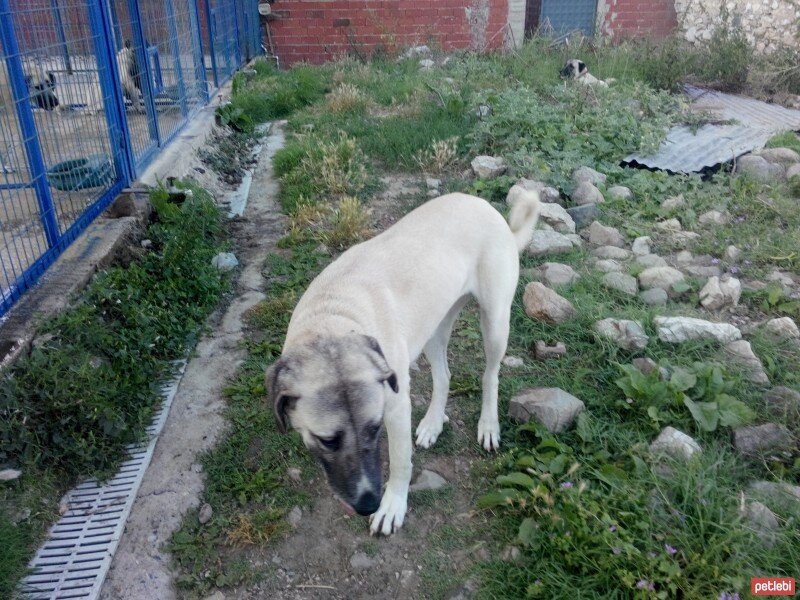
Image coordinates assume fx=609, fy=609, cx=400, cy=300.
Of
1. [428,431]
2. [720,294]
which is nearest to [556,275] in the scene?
[720,294]

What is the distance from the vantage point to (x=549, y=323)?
4211mm

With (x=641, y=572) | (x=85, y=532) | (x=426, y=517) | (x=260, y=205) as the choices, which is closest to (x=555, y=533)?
(x=641, y=572)

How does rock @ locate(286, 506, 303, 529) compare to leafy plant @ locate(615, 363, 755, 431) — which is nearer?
rock @ locate(286, 506, 303, 529)

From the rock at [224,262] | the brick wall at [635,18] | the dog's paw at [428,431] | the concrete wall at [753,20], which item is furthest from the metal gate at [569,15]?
the dog's paw at [428,431]

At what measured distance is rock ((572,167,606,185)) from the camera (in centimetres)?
626

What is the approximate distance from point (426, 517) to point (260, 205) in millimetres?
4476

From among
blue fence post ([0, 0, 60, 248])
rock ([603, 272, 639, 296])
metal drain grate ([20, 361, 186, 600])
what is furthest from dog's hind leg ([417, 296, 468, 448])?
blue fence post ([0, 0, 60, 248])

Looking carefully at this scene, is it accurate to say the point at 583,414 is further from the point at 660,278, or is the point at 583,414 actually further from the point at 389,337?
the point at 660,278

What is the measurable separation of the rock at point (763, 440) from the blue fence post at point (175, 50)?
22.0 ft

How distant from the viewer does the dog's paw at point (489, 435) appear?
3.32m

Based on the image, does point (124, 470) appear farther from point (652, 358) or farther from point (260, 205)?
point (260, 205)

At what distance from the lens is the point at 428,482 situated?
3.17m

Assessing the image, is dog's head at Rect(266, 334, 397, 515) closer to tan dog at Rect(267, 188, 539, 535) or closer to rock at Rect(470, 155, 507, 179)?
tan dog at Rect(267, 188, 539, 535)

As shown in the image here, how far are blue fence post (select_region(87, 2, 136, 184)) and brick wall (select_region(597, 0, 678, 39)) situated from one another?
1155 cm
